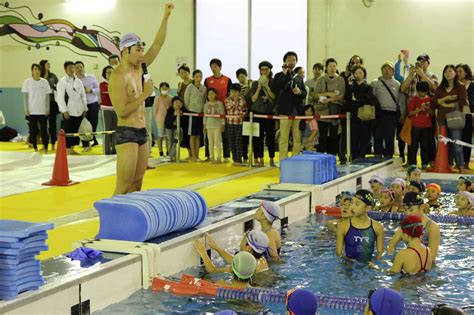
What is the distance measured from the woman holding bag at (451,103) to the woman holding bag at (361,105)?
3.45 feet

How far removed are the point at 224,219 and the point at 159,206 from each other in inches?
51.5

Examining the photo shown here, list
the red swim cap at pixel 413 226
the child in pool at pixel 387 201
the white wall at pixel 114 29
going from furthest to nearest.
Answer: the white wall at pixel 114 29
the child in pool at pixel 387 201
the red swim cap at pixel 413 226

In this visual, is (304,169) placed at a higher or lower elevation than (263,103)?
lower

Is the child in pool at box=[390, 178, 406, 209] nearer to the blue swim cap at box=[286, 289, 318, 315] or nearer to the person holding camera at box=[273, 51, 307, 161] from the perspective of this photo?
the person holding camera at box=[273, 51, 307, 161]

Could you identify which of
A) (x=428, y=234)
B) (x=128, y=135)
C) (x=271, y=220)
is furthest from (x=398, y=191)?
(x=128, y=135)

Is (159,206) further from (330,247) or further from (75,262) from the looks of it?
(330,247)

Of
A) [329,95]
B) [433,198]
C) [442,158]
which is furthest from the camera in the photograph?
[329,95]

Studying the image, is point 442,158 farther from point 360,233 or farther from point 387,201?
point 360,233

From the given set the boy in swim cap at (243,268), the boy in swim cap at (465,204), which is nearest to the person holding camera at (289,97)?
the boy in swim cap at (465,204)

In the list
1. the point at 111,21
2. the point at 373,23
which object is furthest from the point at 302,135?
the point at 111,21

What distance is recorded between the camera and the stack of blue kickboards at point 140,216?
5.87 m

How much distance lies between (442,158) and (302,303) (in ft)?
31.2

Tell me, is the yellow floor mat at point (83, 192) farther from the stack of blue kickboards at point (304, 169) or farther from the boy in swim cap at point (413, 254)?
the boy in swim cap at point (413, 254)

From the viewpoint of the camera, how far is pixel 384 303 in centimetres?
352
